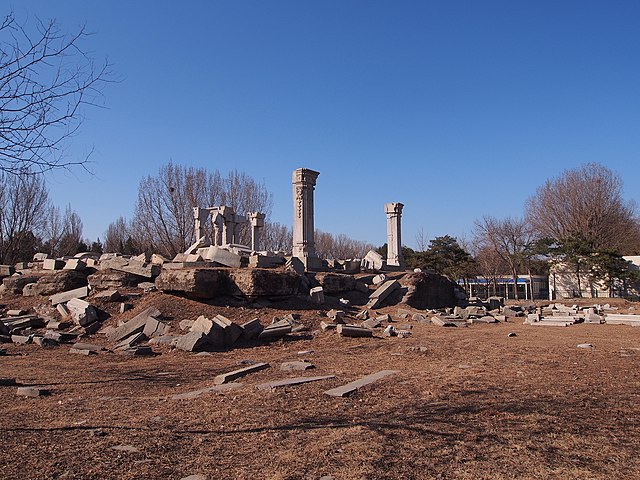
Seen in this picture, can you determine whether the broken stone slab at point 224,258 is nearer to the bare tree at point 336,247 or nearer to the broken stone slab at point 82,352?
the broken stone slab at point 82,352

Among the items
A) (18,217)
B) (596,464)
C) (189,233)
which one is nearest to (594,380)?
(596,464)

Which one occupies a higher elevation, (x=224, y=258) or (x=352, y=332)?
(x=224, y=258)

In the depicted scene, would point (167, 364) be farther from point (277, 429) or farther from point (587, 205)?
point (587, 205)

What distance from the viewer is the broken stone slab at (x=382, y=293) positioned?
55.8 feet

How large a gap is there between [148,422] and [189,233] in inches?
1244

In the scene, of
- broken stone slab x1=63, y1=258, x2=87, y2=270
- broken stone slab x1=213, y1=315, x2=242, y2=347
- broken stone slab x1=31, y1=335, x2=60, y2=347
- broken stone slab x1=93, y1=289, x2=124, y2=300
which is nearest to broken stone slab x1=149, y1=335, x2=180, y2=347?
broken stone slab x1=213, y1=315, x2=242, y2=347

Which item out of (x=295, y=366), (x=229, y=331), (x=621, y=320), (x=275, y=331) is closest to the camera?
(x=295, y=366)

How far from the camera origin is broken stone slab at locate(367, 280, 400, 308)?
17.0 meters

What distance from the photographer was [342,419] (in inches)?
197

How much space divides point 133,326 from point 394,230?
55.7ft

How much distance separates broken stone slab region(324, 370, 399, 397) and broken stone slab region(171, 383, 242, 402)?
1295mm

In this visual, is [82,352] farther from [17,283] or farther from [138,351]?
[17,283]

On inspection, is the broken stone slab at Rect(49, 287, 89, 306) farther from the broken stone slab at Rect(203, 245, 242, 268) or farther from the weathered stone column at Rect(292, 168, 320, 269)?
the weathered stone column at Rect(292, 168, 320, 269)

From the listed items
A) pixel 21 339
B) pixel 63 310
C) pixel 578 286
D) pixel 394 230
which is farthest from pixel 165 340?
pixel 578 286
